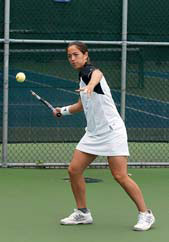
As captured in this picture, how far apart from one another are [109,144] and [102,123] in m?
0.19

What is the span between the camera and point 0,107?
967cm

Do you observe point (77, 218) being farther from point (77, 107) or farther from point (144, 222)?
point (77, 107)

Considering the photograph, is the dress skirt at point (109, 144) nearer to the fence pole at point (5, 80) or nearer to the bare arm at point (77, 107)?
the bare arm at point (77, 107)

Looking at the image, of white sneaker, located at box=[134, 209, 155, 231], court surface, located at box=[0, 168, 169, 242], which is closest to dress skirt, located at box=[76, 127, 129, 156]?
white sneaker, located at box=[134, 209, 155, 231]

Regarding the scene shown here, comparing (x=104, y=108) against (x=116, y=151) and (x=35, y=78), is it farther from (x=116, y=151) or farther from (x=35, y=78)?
(x=35, y=78)

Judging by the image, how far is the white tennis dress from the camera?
6.19 m

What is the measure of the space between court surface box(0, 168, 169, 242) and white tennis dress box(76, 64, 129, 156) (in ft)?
2.30

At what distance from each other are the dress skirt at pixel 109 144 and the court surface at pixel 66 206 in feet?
2.22

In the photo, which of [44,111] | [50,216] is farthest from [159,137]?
[50,216]

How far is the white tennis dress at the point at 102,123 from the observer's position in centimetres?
619

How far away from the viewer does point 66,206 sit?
7.27 meters

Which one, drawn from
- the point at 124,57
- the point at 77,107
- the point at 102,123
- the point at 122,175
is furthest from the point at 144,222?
the point at 124,57

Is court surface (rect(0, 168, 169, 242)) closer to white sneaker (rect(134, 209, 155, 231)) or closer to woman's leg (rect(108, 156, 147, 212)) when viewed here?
white sneaker (rect(134, 209, 155, 231))

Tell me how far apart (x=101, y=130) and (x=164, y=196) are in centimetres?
197
